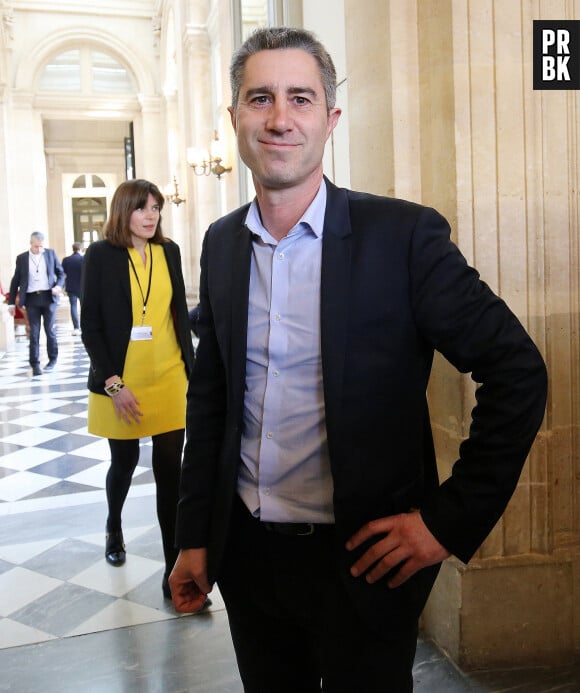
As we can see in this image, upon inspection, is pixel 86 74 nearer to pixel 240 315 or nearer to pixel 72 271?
pixel 72 271

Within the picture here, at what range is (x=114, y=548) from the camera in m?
3.62

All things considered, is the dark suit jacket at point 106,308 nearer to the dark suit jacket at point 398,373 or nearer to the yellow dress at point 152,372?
the yellow dress at point 152,372

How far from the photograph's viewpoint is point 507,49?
231 centimetres

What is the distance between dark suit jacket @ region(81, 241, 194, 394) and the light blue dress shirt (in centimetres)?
190

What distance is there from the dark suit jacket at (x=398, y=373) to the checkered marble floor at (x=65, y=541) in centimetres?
189

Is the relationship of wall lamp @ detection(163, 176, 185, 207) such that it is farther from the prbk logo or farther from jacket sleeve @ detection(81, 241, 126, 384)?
the prbk logo

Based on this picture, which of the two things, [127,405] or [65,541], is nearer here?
[127,405]

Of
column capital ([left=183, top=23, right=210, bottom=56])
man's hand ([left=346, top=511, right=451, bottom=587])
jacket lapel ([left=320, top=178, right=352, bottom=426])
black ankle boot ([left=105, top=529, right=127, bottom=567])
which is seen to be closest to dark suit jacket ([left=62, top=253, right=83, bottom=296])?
column capital ([left=183, top=23, right=210, bottom=56])

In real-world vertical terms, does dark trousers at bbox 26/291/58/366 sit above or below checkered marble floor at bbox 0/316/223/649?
above

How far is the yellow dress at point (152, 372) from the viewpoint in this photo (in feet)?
10.6

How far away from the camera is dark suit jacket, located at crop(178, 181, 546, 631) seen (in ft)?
4.04

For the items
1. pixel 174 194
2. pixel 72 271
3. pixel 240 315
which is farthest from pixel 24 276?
pixel 240 315

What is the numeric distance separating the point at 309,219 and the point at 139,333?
6.63ft

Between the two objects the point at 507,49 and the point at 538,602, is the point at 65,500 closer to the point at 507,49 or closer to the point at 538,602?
the point at 538,602
